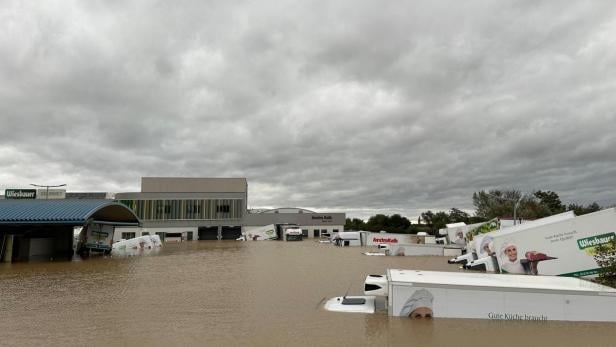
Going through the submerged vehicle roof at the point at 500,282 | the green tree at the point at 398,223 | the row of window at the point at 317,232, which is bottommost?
the submerged vehicle roof at the point at 500,282

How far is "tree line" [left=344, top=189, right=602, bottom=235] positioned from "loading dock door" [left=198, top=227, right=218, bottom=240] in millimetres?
42747

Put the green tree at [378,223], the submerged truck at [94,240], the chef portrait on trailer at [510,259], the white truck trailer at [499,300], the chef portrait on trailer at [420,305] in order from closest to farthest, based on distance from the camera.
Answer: the white truck trailer at [499,300] < the chef portrait on trailer at [420,305] < the chef portrait on trailer at [510,259] < the submerged truck at [94,240] < the green tree at [378,223]

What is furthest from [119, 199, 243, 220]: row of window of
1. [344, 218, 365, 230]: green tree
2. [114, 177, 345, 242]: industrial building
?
[344, 218, 365, 230]: green tree

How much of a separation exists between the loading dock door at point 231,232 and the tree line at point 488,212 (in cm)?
3760

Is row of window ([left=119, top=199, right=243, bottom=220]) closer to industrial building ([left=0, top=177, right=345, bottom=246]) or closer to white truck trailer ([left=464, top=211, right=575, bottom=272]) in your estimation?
industrial building ([left=0, top=177, right=345, bottom=246])

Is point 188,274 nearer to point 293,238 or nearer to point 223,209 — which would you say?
point 293,238

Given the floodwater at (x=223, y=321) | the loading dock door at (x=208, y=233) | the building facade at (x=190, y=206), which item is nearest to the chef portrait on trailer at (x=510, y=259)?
the floodwater at (x=223, y=321)

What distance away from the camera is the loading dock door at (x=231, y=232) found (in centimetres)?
10471

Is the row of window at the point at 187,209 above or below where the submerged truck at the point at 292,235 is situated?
above

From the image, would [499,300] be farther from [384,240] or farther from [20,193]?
[20,193]

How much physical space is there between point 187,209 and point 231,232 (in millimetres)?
11431

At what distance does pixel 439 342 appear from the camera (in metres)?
12.4

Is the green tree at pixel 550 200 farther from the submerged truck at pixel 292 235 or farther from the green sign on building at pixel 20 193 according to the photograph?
the green sign on building at pixel 20 193

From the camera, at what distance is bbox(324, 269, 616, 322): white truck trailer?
46.4 ft
